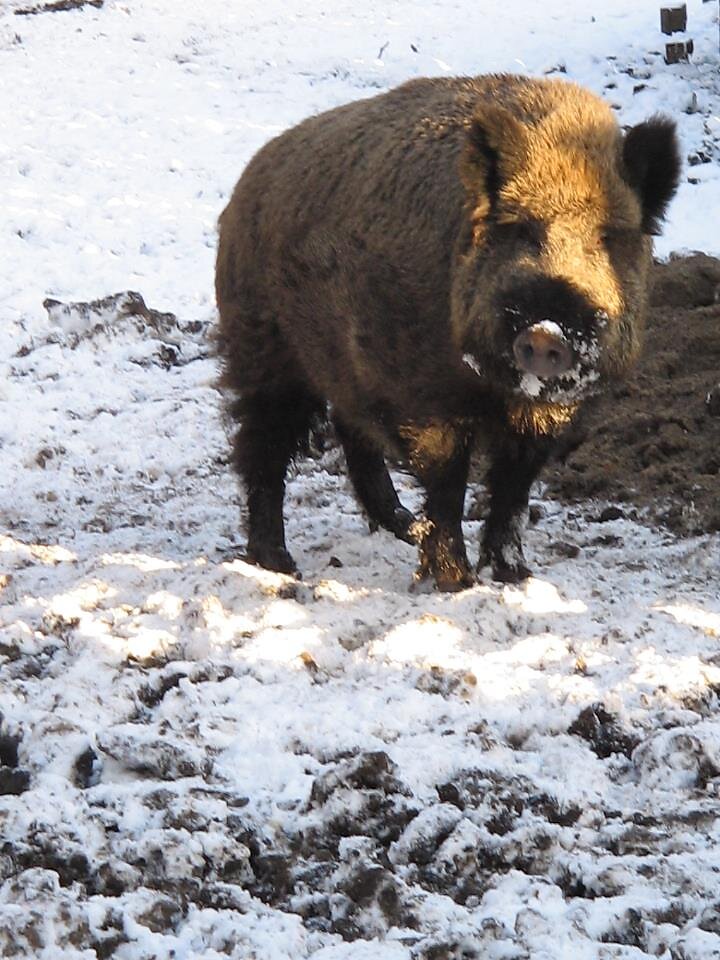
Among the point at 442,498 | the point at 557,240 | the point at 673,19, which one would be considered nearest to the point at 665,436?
the point at 442,498

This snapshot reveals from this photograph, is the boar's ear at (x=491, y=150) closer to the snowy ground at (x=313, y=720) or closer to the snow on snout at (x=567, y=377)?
the snow on snout at (x=567, y=377)

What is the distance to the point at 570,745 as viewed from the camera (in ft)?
12.4

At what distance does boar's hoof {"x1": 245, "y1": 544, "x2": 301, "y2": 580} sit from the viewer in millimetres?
5594

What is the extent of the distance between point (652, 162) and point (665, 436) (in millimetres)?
2037

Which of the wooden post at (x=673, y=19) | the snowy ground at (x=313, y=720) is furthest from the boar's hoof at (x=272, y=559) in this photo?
the wooden post at (x=673, y=19)

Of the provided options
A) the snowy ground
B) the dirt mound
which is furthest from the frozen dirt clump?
the dirt mound

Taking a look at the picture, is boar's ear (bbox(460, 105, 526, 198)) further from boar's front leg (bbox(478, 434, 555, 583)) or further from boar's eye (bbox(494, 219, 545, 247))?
boar's front leg (bbox(478, 434, 555, 583))

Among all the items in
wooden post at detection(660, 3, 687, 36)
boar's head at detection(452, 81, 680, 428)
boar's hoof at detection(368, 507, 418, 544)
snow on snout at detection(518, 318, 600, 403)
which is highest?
wooden post at detection(660, 3, 687, 36)

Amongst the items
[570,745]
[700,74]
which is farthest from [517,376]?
[700,74]

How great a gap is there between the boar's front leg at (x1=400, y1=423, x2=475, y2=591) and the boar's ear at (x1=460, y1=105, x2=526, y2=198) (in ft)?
3.12

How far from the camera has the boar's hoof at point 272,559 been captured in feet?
18.4

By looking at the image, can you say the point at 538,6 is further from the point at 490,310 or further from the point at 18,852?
the point at 18,852

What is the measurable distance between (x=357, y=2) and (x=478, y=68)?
3.86 m

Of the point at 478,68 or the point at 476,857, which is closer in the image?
the point at 476,857
